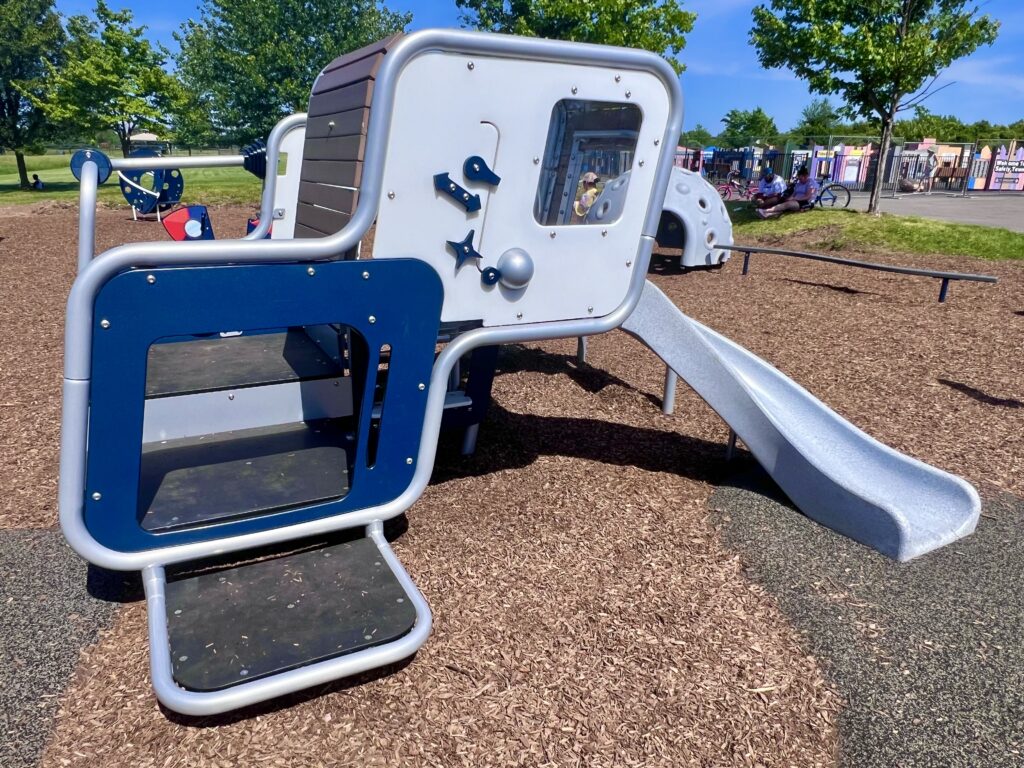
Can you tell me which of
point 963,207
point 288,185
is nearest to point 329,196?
point 288,185

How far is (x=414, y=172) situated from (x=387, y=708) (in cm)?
171

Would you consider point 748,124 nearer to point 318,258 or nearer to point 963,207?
point 963,207

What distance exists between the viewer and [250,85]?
37.1 m

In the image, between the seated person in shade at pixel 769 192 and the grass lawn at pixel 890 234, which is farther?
the seated person in shade at pixel 769 192

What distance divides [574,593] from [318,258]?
5.05ft

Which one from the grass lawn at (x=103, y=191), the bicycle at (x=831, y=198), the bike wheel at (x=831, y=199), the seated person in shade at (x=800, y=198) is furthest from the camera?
the grass lawn at (x=103, y=191)

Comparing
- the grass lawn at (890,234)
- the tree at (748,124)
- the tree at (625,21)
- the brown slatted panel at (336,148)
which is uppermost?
the tree at (748,124)

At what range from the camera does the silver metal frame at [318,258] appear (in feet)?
6.20

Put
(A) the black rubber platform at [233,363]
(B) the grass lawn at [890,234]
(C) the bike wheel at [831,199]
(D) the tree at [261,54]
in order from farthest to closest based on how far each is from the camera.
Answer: (D) the tree at [261,54]
(C) the bike wheel at [831,199]
(B) the grass lawn at [890,234]
(A) the black rubber platform at [233,363]

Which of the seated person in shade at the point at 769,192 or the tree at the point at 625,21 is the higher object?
the tree at the point at 625,21

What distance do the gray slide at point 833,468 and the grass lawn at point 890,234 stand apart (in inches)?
348

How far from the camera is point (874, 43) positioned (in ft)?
42.2

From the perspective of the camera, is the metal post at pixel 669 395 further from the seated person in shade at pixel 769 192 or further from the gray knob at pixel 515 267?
the seated person in shade at pixel 769 192

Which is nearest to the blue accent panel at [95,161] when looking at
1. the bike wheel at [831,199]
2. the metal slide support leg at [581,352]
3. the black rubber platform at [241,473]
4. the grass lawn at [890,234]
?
the black rubber platform at [241,473]
